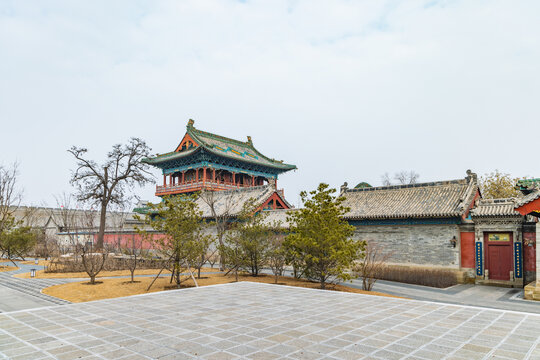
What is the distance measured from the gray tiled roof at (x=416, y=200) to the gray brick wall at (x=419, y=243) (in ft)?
2.25

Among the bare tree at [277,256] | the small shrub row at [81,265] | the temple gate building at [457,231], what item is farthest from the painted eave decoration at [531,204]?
the small shrub row at [81,265]

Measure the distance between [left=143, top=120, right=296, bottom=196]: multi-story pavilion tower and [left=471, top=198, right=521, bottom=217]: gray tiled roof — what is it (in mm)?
22264

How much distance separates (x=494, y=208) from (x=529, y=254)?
87.6 inches

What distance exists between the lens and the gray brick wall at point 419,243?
54.4 feet

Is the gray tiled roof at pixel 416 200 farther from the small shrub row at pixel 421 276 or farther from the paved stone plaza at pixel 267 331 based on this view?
the paved stone plaza at pixel 267 331

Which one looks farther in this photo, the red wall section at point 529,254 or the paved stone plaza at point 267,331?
the red wall section at point 529,254

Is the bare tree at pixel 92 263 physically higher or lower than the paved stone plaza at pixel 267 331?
lower

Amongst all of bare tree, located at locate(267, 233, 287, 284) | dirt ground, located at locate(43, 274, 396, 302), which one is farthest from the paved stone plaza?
bare tree, located at locate(267, 233, 287, 284)

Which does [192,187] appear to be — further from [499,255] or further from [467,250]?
[499,255]

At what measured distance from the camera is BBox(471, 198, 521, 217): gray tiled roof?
15.6m

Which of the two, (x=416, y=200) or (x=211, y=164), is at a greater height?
(x=211, y=164)

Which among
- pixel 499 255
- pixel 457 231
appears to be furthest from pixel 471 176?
pixel 499 255

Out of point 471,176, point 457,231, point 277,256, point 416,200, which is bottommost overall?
point 277,256

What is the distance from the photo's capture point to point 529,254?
15.0m
